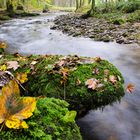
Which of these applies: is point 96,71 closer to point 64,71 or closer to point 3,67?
point 64,71

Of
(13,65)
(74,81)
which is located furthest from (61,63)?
(13,65)

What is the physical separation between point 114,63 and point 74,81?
279 centimetres

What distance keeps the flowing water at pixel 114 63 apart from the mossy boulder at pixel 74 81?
169mm

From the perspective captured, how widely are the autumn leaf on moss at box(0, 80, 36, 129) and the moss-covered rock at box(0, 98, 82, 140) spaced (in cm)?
6

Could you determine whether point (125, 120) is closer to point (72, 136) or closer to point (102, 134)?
point (102, 134)

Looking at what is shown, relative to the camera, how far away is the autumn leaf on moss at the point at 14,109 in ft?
6.47

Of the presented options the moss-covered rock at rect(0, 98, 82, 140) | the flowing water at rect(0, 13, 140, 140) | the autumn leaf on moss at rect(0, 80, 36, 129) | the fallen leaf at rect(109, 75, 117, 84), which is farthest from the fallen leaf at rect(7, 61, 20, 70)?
the autumn leaf on moss at rect(0, 80, 36, 129)

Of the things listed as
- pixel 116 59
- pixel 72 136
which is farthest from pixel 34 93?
pixel 116 59

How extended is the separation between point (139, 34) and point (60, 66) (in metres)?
6.50

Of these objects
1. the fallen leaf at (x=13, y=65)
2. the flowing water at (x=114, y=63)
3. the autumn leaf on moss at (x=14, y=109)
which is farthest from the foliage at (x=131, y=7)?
the autumn leaf on moss at (x=14, y=109)

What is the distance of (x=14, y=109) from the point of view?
2025 millimetres

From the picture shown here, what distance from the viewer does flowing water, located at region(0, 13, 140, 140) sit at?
11.3 feet

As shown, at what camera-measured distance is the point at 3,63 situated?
4.36m

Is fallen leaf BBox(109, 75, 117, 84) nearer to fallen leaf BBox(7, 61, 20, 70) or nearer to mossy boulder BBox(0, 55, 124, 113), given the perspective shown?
mossy boulder BBox(0, 55, 124, 113)
